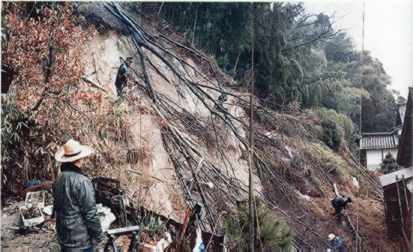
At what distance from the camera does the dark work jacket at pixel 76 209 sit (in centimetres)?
342

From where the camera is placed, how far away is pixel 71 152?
3498 mm

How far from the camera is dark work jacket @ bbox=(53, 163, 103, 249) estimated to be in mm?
3420

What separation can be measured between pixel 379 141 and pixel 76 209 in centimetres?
197

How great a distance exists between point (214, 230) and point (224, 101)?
85 cm

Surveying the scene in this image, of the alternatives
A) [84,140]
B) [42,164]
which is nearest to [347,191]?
[84,140]

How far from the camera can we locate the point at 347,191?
384 cm

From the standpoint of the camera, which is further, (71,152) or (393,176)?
(393,176)

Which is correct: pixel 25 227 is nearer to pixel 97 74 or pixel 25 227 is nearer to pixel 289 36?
pixel 97 74

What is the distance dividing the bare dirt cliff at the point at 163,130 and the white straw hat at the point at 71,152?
3.7 inches

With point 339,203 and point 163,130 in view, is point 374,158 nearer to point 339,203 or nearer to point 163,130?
point 339,203

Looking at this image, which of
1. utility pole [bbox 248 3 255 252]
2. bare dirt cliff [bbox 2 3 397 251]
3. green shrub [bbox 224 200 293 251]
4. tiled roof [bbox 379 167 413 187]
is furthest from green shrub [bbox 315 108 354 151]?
green shrub [bbox 224 200 293 251]

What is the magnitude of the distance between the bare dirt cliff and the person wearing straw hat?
21 centimetres

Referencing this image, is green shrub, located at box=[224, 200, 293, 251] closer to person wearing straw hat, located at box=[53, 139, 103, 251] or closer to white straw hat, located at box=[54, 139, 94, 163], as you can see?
person wearing straw hat, located at box=[53, 139, 103, 251]

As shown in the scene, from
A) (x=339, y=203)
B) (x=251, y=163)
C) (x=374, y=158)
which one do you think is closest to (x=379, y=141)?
(x=374, y=158)
